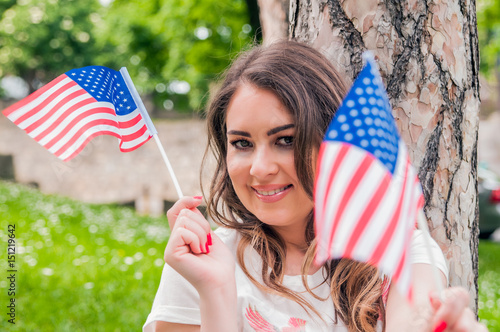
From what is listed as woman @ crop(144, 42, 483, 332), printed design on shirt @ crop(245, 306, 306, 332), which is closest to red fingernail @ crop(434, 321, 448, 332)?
woman @ crop(144, 42, 483, 332)

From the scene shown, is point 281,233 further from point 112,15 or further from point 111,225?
point 112,15

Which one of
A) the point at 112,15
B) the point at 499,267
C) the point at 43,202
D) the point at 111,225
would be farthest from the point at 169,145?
the point at 499,267

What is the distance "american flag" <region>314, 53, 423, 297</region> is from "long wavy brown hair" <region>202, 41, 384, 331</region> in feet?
1.34

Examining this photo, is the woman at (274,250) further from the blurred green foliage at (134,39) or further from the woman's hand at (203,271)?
the blurred green foliage at (134,39)

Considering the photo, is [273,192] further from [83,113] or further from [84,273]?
[84,273]

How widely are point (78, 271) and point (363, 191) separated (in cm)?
412

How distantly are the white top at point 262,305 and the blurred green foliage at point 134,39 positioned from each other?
28.5 ft

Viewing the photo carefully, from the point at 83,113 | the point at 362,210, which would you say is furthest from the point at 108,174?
the point at 362,210

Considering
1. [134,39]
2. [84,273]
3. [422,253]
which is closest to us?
[422,253]

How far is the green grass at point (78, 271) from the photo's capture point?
12.5ft

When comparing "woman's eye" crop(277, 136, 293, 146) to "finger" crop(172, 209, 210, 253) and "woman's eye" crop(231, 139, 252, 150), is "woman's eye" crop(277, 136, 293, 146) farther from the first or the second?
"finger" crop(172, 209, 210, 253)

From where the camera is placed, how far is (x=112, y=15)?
17328 mm

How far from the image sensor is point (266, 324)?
1.66 meters

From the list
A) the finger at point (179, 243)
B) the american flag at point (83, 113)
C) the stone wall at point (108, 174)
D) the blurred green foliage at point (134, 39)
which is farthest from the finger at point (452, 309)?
the stone wall at point (108, 174)
